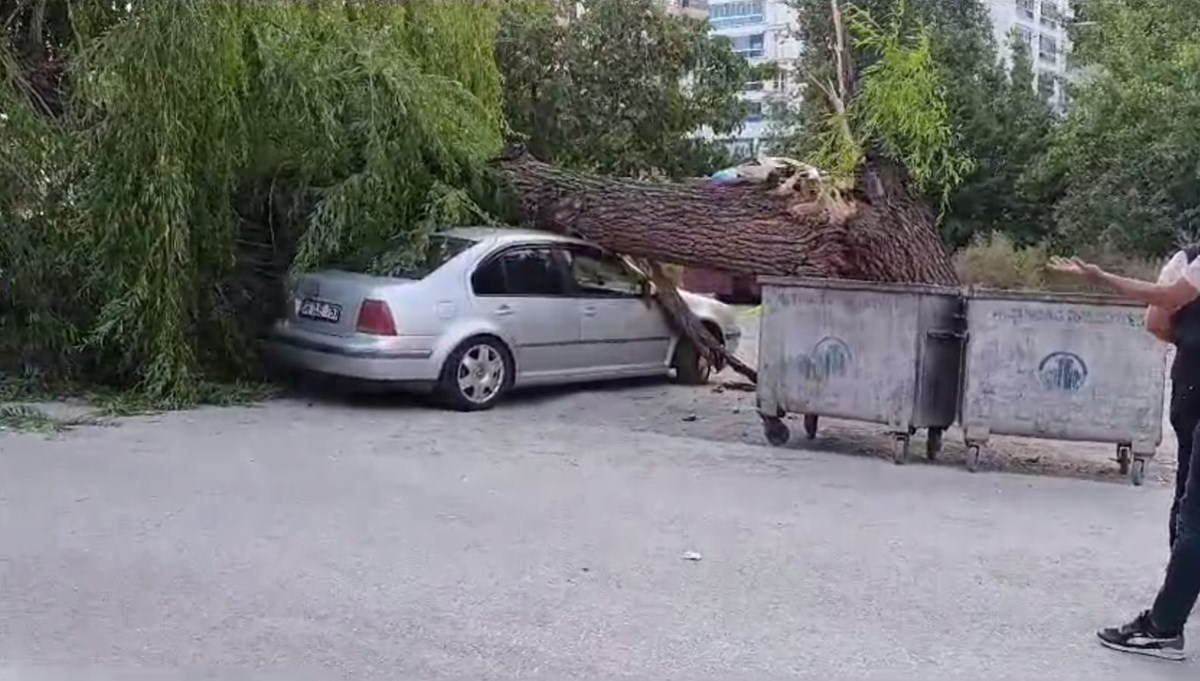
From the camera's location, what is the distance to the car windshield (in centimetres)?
1103

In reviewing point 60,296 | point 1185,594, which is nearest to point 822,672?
point 1185,594

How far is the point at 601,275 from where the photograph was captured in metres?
12.1

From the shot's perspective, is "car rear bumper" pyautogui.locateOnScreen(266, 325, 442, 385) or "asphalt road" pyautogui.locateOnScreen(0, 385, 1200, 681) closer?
"asphalt road" pyautogui.locateOnScreen(0, 385, 1200, 681)

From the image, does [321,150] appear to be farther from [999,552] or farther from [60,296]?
[999,552]

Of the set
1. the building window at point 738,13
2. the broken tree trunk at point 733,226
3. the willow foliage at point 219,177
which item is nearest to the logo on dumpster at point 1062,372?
the broken tree trunk at point 733,226

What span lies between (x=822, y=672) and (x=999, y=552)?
221 centimetres

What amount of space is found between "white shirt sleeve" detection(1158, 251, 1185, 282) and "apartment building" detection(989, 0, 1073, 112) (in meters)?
26.6

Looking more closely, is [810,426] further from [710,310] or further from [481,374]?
[710,310]

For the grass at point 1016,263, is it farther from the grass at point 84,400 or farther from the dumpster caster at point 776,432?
the grass at point 84,400

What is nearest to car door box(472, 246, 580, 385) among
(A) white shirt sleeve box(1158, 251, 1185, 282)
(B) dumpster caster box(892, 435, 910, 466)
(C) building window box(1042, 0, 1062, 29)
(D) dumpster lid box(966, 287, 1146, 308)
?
(B) dumpster caster box(892, 435, 910, 466)

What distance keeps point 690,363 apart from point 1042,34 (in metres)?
35.6

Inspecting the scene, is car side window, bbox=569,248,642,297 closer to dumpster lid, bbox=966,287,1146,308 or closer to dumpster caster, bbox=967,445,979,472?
dumpster lid, bbox=966,287,1146,308

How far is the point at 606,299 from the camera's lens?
39.4 feet

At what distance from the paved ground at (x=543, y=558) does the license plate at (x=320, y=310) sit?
3.68 ft
